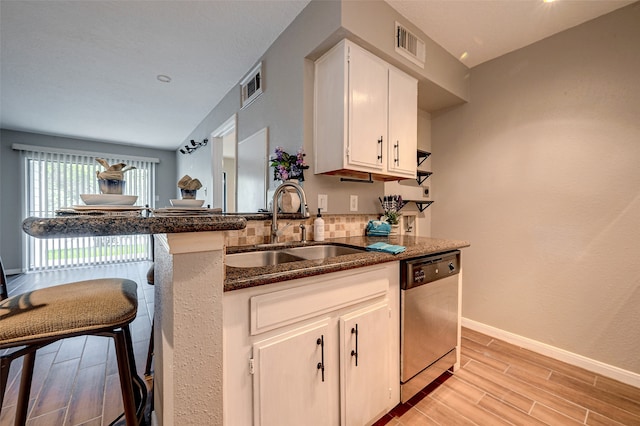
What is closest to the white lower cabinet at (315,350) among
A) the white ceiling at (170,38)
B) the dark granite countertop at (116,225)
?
the dark granite countertop at (116,225)

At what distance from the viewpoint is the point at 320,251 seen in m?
1.71

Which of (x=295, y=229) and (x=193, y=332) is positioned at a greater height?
(x=295, y=229)

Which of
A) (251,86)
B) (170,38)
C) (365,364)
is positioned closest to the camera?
(365,364)

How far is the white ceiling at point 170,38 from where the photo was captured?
1.76m

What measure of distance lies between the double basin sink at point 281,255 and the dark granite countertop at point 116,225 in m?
0.67

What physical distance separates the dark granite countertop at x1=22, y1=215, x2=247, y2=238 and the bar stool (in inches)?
17.0

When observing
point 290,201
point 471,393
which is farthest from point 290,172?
point 471,393

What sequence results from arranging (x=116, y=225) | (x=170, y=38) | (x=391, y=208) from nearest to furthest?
1. (x=116, y=225)
2. (x=170, y=38)
3. (x=391, y=208)

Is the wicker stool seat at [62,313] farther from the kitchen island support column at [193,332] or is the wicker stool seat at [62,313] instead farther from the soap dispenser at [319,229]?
the soap dispenser at [319,229]

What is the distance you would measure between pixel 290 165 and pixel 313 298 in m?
1.03

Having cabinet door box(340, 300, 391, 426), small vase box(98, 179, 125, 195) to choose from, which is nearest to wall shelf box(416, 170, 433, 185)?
cabinet door box(340, 300, 391, 426)

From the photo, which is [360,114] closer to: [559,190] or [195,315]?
[195,315]

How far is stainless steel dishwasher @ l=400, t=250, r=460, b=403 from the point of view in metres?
1.37

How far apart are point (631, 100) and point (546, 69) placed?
1.95 ft
